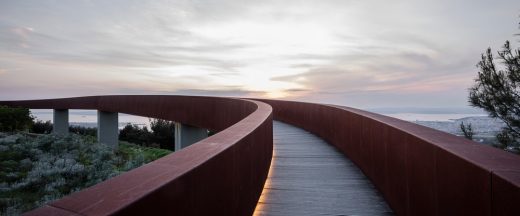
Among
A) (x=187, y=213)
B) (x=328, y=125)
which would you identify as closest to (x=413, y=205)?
(x=187, y=213)

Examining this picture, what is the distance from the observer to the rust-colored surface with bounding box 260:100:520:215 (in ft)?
6.72

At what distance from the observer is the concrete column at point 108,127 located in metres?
24.9

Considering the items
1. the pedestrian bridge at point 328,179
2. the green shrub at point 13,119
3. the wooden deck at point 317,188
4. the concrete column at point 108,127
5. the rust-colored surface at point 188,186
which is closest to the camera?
the rust-colored surface at point 188,186

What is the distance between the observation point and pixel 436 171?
9.53ft

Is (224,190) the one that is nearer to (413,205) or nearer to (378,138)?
(413,205)

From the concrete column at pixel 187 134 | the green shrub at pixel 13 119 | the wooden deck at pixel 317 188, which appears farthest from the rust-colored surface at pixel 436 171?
the green shrub at pixel 13 119

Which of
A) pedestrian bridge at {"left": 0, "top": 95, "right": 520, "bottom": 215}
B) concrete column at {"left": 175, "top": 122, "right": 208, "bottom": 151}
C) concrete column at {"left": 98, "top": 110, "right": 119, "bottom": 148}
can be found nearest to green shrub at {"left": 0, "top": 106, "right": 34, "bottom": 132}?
concrete column at {"left": 98, "top": 110, "right": 119, "bottom": 148}

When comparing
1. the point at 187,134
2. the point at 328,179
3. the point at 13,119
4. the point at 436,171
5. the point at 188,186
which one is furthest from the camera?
the point at 13,119

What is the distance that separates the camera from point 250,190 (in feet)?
13.2

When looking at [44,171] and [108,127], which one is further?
[108,127]

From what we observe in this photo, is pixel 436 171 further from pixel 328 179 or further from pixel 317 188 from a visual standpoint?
pixel 328 179

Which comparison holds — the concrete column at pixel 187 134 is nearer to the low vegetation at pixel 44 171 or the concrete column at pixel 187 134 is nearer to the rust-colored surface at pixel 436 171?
the low vegetation at pixel 44 171

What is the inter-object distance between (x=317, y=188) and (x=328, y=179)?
61 centimetres

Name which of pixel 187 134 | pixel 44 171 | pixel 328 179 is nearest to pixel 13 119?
pixel 187 134
